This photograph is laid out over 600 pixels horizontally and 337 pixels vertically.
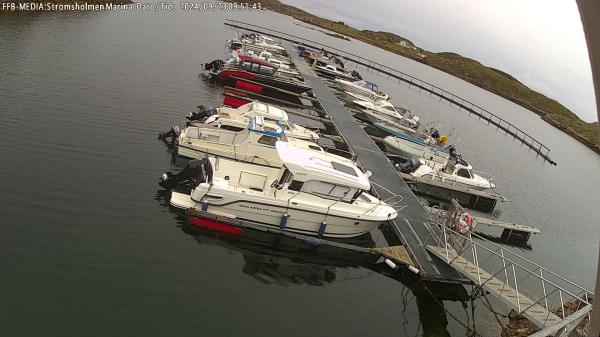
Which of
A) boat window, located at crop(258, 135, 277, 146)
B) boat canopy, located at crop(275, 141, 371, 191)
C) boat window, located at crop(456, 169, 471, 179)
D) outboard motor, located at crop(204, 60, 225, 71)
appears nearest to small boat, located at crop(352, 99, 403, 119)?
boat window, located at crop(456, 169, 471, 179)

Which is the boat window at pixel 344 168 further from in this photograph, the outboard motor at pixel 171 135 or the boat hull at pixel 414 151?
the boat hull at pixel 414 151

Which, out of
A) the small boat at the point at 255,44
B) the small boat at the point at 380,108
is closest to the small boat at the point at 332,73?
the small boat at the point at 255,44

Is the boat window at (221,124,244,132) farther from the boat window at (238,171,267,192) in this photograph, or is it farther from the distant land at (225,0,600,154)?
the distant land at (225,0,600,154)

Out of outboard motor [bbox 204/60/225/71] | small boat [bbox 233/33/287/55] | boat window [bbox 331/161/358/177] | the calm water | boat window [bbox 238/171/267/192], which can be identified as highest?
small boat [bbox 233/33/287/55]

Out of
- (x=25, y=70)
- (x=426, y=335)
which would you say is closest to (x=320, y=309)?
(x=426, y=335)

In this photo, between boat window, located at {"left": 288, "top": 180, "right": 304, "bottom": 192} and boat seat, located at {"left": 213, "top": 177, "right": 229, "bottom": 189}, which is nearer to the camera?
boat seat, located at {"left": 213, "top": 177, "right": 229, "bottom": 189}

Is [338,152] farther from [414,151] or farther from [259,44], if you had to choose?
[259,44]
